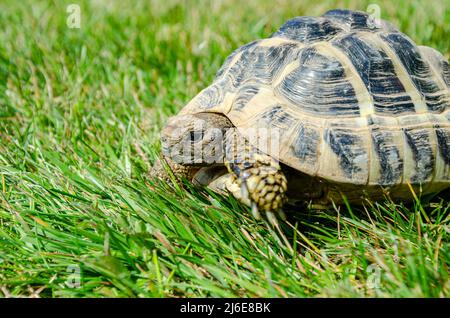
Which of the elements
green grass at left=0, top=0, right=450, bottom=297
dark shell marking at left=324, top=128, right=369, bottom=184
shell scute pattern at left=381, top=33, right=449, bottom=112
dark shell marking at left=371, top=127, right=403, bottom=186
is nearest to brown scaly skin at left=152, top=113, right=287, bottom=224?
green grass at left=0, top=0, right=450, bottom=297

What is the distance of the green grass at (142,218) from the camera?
209 cm

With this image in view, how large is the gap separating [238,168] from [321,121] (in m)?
0.46

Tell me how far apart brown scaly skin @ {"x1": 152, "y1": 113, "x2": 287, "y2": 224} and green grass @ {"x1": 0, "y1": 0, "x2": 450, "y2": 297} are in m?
0.11

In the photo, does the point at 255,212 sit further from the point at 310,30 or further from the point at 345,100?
the point at 310,30

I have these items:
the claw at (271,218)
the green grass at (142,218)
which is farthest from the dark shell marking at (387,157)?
the claw at (271,218)

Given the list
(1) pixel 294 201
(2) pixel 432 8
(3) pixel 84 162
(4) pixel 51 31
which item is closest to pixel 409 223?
(1) pixel 294 201

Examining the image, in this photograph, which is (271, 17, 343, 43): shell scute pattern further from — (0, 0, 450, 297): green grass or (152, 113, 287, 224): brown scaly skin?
(0, 0, 450, 297): green grass

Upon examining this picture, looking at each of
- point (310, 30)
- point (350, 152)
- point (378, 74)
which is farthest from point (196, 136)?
point (378, 74)

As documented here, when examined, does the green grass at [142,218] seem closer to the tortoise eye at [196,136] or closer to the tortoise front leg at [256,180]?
the tortoise front leg at [256,180]

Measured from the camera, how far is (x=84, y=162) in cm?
314

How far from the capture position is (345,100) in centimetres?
254

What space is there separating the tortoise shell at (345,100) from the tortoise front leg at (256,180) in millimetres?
82
